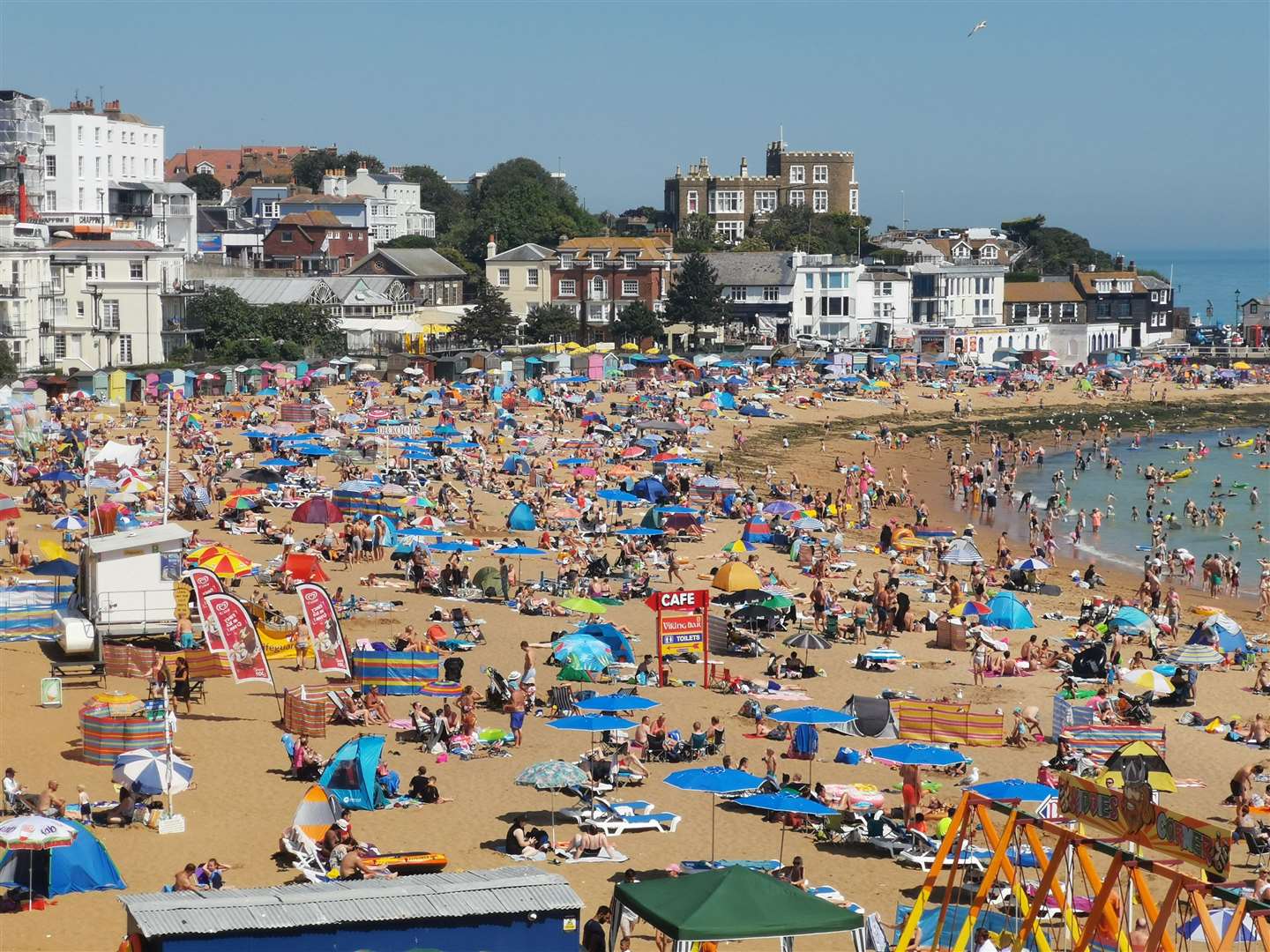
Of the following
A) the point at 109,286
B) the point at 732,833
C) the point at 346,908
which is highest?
the point at 109,286

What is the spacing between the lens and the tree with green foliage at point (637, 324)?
75875 mm

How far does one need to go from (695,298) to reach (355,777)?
61.2 m

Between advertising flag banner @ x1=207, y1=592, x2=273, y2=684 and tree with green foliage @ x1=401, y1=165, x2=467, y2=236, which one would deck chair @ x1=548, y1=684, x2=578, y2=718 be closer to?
advertising flag banner @ x1=207, y1=592, x2=273, y2=684

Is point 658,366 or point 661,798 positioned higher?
point 658,366

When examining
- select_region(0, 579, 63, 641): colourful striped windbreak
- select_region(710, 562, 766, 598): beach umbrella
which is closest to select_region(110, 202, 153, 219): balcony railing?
select_region(710, 562, 766, 598): beach umbrella

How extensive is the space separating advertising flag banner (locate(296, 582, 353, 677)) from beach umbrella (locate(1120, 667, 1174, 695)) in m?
10.1

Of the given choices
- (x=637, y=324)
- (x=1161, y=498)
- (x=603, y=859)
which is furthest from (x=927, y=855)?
(x=637, y=324)

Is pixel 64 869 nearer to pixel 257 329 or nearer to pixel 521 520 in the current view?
pixel 521 520

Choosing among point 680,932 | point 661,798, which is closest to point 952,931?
point 680,932

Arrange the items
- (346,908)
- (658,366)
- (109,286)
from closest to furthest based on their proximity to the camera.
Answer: (346,908)
(109,286)
(658,366)

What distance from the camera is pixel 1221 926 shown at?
1316 cm

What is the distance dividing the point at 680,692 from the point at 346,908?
1134 cm

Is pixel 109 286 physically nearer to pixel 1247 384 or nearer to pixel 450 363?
pixel 450 363

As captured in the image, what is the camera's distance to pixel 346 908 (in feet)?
36.5
